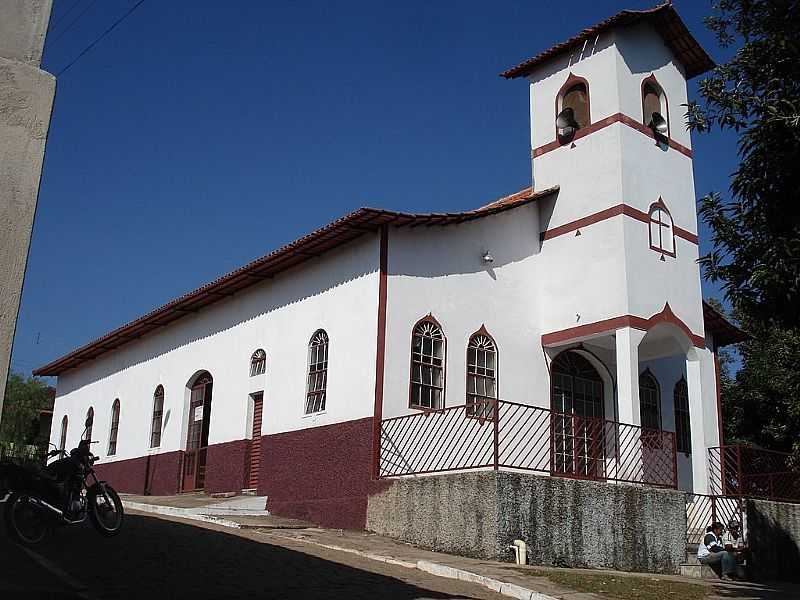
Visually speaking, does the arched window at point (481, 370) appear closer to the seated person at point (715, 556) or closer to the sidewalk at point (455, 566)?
the sidewalk at point (455, 566)

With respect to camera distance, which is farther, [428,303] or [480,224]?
[480,224]

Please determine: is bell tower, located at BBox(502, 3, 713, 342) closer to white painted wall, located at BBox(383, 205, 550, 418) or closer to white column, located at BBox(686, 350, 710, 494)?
white painted wall, located at BBox(383, 205, 550, 418)

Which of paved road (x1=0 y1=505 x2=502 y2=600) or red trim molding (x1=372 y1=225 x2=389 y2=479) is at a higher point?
red trim molding (x1=372 y1=225 x2=389 y2=479)

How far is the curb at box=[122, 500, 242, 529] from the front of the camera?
1389cm

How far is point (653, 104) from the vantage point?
17.6 meters

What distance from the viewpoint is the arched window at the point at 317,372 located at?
15789mm

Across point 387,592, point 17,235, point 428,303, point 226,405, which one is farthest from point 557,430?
point 17,235

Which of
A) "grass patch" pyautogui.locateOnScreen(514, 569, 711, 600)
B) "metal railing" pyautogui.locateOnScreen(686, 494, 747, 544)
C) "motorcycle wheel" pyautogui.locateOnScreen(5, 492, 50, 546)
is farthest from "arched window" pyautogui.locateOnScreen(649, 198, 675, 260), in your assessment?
"motorcycle wheel" pyautogui.locateOnScreen(5, 492, 50, 546)

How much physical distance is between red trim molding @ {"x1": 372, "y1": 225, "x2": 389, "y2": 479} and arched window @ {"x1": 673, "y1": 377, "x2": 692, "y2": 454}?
8050mm

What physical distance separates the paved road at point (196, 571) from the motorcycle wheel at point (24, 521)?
0.49 feet

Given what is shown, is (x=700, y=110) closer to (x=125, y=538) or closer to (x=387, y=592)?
(x=387, y=592)

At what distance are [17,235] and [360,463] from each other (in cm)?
1112

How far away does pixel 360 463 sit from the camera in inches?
560

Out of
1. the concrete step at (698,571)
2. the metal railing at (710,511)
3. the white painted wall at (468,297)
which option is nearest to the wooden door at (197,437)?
the white painted wall at (468,297)
